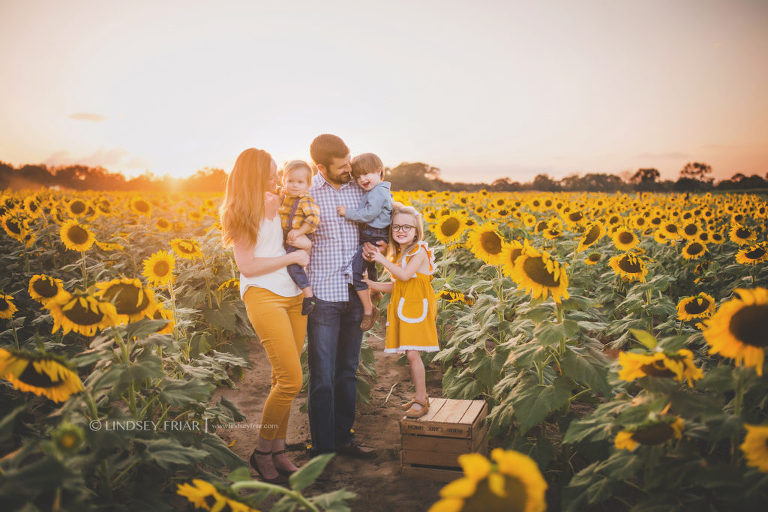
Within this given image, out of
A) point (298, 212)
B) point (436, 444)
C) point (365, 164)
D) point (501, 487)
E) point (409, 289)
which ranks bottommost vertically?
point (436, 444)

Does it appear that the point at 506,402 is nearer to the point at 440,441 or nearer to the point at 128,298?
the point at 440,441

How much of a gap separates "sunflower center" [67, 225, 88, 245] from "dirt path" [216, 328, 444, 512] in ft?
7.33

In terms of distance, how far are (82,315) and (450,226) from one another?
12.1 feet

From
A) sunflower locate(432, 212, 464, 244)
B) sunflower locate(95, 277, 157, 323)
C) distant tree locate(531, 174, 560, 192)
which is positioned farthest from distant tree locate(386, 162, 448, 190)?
sunflower locate(95, 277, 157, 323)

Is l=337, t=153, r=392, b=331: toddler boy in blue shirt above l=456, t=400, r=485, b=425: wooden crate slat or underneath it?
above

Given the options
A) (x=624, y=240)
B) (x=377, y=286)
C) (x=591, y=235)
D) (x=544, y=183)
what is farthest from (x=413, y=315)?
(x=544, y=183)

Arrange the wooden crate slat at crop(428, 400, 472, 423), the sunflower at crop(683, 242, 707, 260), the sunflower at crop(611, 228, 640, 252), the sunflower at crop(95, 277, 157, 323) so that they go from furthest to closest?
the sunflower at crop(683, 242, 707, 260) → the sunflower at crop(611, 228, 640, 252) → the wooden crate slat at crop(428, 400, 472, 423) → the sunflower at crop(95, 277, 157, 323)

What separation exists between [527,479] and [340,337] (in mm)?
2675

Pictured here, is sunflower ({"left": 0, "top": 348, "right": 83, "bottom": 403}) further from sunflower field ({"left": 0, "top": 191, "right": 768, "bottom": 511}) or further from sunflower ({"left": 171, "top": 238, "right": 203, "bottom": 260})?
sunflower ({"left": 171, "top": 238, "right": 203, "bottom": 260})

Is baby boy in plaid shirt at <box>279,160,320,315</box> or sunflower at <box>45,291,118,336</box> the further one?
baby boy in plaid shirt at <box>279,160,320,315</box>

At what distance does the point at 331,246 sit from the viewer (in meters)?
3.71

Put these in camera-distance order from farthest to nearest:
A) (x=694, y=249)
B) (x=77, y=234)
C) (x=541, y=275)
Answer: (x=694, y=249) → (x=77, y=234) → (x=541, y=275)

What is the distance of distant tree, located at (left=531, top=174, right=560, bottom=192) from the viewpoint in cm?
3036

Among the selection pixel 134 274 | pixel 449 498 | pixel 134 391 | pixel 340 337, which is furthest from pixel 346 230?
pixel 134 274
